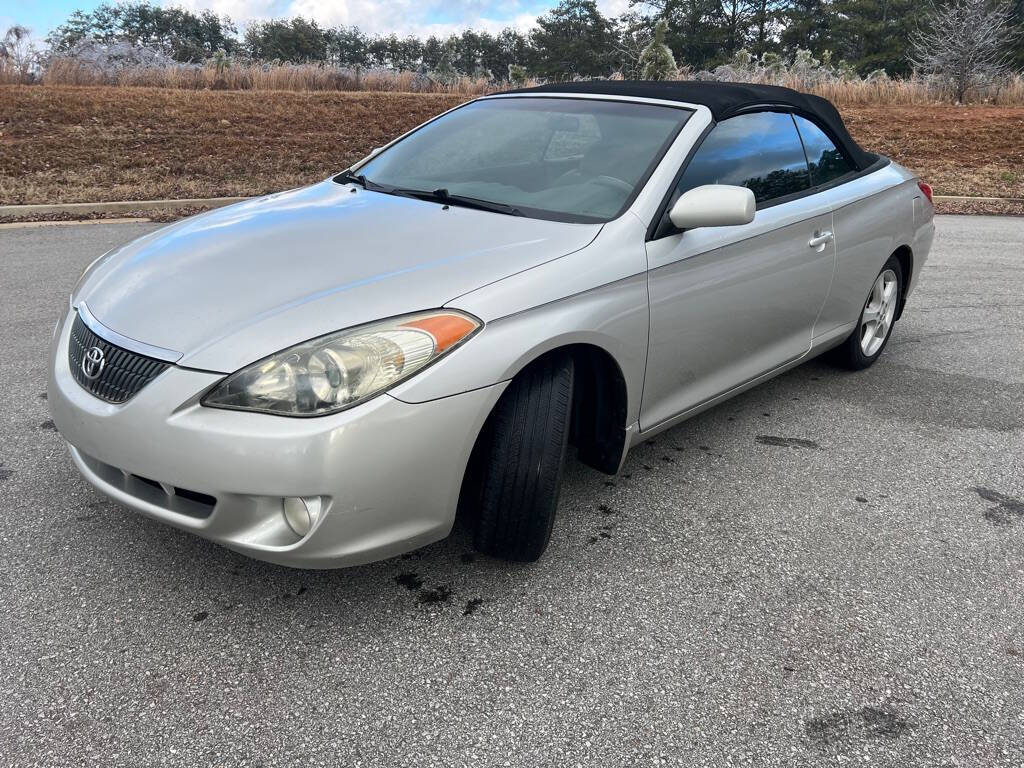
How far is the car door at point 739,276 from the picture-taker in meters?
2.90

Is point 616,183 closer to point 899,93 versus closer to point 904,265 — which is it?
point 904,265

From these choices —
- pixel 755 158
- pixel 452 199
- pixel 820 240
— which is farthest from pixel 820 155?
pixel 452 199

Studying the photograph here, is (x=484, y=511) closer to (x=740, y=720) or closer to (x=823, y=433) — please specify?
(x=740, y=720)

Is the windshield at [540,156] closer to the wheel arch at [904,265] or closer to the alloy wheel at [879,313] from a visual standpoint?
the alloy wheel at [879,313]

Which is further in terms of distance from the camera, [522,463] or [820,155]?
[820,155]

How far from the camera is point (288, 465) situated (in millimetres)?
2057

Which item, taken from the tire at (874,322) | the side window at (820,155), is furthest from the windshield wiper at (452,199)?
the tire at (874,322)

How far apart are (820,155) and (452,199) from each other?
1.88 metres

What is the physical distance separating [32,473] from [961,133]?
635 inches

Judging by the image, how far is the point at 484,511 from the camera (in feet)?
8.06

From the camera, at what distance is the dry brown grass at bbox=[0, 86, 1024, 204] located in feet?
33.3

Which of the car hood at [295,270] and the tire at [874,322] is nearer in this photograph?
the car hood at [295,270]

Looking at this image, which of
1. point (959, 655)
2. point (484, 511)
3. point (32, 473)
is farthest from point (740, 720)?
point (32, 473)

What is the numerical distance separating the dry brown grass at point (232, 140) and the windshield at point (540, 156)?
6.76 meters
